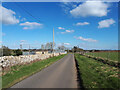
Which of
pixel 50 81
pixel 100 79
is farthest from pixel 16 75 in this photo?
pixel 100 79

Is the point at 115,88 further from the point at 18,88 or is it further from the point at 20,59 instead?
the point at 20,59

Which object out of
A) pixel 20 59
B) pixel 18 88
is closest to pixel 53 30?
pixel 20 59

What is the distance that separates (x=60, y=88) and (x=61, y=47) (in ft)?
365

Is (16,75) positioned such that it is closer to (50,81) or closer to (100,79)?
(50,81)

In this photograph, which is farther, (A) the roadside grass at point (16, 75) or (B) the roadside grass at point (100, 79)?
(A) the roadside grass at point (16, 75)

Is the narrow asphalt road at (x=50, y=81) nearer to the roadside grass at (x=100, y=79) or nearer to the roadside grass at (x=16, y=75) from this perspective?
the roadside grass at (x=16, y=75)

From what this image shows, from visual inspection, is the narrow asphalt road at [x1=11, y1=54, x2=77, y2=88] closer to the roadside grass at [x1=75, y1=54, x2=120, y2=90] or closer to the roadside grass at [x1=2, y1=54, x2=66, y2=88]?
the roadside grass at [x1=2, y1=54, x2=66, y2=88]

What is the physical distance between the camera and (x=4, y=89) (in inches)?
197

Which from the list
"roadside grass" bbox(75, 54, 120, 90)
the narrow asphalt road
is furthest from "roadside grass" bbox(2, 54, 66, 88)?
"roadside grass" bbox(75, 54, 120, 90)

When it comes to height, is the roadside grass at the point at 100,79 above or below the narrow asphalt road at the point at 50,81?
above

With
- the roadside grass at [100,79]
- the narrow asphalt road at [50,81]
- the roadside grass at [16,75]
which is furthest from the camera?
the roadside grass at [16,75]

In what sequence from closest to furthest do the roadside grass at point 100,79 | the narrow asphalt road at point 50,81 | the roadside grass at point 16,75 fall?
the roadside grass at point 100,79, the narrow asphalt road at point 50,81, the roadside grass at point 16,75

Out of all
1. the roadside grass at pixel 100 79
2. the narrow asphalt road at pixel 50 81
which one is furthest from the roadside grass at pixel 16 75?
the roadside grass at pixel 100 79

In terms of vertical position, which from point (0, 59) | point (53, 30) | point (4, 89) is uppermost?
point (53, 30)
